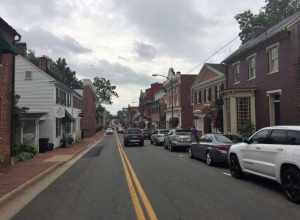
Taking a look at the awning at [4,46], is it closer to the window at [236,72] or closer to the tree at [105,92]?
the window at [236,72]

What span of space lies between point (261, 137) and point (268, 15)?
36.3 metres

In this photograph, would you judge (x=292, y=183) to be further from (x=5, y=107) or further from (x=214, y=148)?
(x=5, y=107)

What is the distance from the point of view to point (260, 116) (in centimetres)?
2292

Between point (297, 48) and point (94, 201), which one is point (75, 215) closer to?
point (94, 201)

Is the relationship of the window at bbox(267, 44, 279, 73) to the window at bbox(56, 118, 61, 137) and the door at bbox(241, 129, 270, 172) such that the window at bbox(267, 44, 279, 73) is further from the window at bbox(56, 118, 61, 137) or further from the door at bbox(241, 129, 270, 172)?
the window at bbox(56, 118, 61, 137)

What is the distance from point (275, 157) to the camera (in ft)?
27.5

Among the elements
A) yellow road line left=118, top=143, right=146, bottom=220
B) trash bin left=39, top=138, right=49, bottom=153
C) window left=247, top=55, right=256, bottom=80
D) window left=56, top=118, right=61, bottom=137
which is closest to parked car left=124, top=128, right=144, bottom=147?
window left=56, top=118, right=61, bottom=137

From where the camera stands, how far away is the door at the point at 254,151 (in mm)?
9344

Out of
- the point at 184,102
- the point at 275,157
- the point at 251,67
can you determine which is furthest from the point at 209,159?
the point at 184,102

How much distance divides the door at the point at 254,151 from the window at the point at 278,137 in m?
0.26

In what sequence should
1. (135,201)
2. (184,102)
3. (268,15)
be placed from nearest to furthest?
(135,201) → (268,15) → (184,102)

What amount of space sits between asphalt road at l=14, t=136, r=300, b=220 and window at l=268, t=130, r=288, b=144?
1404mm

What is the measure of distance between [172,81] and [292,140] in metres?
41.8

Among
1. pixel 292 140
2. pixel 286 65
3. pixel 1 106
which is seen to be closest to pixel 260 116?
pixel 286 65
